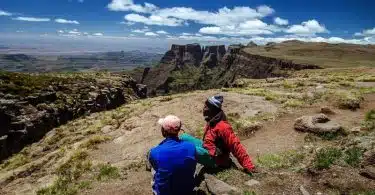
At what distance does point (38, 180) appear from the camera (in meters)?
19.5

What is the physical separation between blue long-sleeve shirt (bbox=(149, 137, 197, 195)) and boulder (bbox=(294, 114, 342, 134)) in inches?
398

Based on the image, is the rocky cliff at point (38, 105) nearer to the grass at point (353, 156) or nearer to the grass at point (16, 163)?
the grass at point (16, 163)

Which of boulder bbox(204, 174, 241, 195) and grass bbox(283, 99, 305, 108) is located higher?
boulder bbox(204, 174, 241, 195)

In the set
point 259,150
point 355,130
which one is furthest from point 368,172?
point 355,130

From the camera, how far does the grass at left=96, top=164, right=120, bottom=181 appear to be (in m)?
Answer: 15.8

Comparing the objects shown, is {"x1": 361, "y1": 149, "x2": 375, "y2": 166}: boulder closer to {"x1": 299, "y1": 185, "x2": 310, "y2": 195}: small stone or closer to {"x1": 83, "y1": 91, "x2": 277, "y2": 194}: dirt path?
{"x1": 299, "y1": 185, "x2": 310, "y2": 195}: small stone

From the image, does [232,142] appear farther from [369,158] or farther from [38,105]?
[38,105]

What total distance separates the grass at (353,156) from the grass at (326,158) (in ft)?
0.91

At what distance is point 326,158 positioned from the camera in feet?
43.4

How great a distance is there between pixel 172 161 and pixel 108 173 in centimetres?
761

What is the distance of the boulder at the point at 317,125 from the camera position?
17.9 metres

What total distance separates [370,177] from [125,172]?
9.12m

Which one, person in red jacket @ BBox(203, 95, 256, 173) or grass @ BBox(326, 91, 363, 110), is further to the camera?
grass @ BBox(326, 91, 363, 110)

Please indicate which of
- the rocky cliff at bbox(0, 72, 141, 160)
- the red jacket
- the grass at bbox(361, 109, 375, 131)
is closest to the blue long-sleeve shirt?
the red jacket
